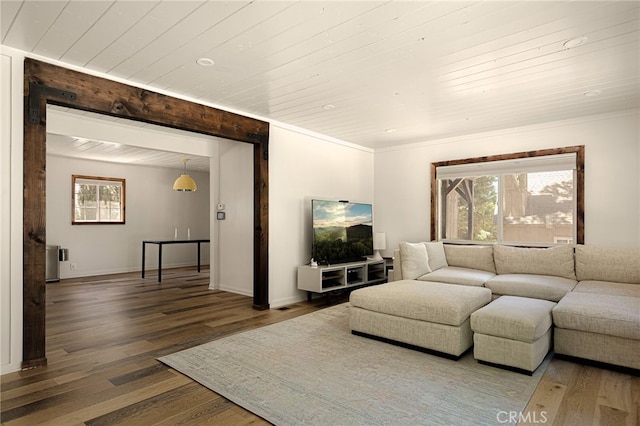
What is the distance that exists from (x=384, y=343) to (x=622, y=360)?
1.76 metres

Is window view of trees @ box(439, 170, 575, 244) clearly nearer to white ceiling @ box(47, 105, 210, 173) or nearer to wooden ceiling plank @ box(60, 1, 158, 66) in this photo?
white ceiling @ box(47, 105, 210, 173)

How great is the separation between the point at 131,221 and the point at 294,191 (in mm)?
4786

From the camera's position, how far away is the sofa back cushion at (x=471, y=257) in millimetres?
4891

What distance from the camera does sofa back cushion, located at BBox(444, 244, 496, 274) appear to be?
489 centimetres

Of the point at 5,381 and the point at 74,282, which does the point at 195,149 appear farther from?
the point at 5,381

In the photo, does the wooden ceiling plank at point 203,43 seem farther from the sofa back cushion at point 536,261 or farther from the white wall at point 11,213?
the sofa back cushion at point 536,261

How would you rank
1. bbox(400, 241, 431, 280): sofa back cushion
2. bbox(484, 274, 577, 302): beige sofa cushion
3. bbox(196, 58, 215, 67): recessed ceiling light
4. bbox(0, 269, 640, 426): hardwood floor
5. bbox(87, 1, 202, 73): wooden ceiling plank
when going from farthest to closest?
bbox(400, 241, 431, 280): sofa back cushion, bbox(484, 274, 577, 302): beige sofa cushion, bbox(196, 58, 215, 67): recessed ceiling light, bbox(87, 1, 202, 73): wooden ceiling plank, bbox(0, 269, 640, 426): hardwood floor

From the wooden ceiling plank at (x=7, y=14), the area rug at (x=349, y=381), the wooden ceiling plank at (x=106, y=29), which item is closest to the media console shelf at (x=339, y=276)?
the area rug at (x=349, y=381)

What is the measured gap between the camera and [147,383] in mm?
2562

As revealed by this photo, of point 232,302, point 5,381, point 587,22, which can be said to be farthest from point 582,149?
point 5,381

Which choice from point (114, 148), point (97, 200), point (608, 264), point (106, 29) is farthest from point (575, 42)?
point (97, 200)

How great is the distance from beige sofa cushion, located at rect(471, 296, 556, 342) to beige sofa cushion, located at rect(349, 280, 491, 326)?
0.18 meters

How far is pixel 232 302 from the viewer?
5.08 m

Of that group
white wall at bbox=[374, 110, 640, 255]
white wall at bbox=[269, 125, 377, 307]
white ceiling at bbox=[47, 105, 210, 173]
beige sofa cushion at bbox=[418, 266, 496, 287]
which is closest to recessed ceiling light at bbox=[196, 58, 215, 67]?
white wall at bbox=[269, 125, 377, 307]
